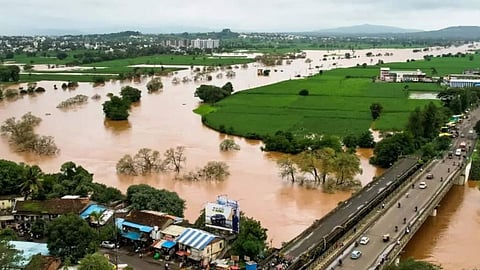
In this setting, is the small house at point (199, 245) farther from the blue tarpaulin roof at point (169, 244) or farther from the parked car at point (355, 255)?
the parked car at point (355, 255)

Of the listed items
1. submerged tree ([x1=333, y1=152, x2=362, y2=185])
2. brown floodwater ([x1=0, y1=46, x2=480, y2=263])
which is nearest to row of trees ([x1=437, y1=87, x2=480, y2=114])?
brown floodwater ([x1=0, y1=46, x2=480, y2=263])

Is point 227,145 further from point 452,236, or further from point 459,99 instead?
point 459,99

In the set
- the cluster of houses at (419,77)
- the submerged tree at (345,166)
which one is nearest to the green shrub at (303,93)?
the cluster of houses at (419,77)

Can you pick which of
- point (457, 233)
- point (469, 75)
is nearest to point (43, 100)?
point (457, 233)

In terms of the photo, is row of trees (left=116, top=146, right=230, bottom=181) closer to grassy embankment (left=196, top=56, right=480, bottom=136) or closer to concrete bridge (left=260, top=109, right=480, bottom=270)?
concrete bridge (left=260, top=109, right=480, bottom=270)

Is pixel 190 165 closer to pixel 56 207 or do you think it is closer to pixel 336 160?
pixel 336 160
